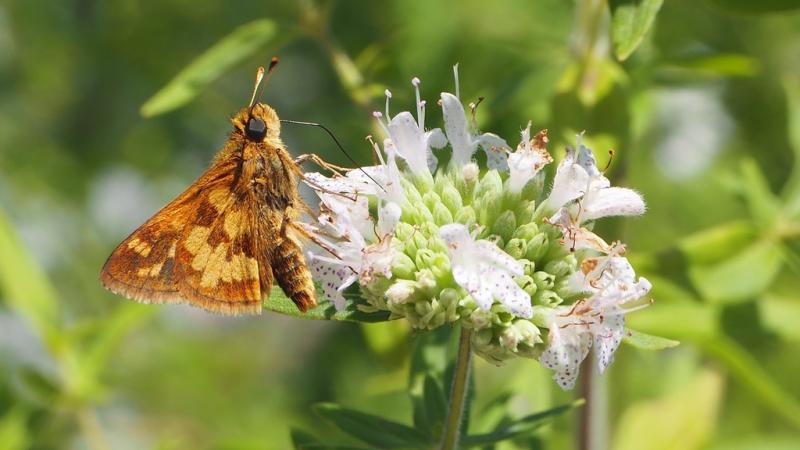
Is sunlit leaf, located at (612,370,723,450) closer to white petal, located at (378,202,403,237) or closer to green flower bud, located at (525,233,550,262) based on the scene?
green flower bud, located at (525,233,550,262)

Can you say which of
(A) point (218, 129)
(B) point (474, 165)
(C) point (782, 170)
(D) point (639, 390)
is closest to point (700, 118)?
(C) point (782, 170)

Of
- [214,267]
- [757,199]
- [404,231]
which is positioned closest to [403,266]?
[404,231]

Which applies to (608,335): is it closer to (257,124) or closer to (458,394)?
(458,394)

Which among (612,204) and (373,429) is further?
(373,429)

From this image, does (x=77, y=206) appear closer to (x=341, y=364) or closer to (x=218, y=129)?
(x=218, y=129)

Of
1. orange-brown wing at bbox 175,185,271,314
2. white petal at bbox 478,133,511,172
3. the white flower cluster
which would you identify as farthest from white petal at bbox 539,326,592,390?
orange-brown wing at bbox 175,185,271,314

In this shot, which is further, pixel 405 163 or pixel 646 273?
pixel 646 273
